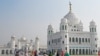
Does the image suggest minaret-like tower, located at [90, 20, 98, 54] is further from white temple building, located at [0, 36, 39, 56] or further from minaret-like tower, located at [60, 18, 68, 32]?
white temple building, located at [0, 36, 39, 56]

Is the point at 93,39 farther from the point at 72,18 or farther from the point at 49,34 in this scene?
the point at 49,34

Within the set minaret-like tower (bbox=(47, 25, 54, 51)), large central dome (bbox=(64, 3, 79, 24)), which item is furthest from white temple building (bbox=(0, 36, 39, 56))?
large central dome (bbox=(64, 3, 79, 24))

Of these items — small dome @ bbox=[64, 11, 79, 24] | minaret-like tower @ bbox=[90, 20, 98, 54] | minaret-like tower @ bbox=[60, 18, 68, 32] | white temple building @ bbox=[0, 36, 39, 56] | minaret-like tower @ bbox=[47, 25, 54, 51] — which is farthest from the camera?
white temple building @ bbox=[0, 36, 39, 56]

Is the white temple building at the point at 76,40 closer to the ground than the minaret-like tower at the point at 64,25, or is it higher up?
closer to the ground

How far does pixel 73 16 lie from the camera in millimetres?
46938

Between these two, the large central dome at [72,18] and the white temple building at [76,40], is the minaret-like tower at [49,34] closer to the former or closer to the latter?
the white temple building at [76,40]

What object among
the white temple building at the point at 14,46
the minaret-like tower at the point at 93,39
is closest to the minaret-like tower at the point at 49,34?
the white temple building at the point at 14,46

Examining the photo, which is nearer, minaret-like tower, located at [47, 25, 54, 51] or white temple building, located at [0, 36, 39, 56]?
minaret-like tower, located at [47, 25, 54, 51]

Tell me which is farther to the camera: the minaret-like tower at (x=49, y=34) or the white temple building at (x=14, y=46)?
the white temple building at (x=14, y=46)

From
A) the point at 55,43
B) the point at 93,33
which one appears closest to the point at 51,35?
the point at 55,43

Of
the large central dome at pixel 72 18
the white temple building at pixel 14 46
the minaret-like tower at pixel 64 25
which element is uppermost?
the large central dome at pixel 72 18

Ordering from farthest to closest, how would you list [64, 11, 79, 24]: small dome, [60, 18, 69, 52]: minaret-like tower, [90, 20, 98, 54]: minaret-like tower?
[64, 11, 79, 24]: small dome
[90, 20, 98, 54]: minaret-like tower
[60, 18, 69, 52]: minaret-like tower

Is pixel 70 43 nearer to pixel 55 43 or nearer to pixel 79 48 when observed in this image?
pixel 79 48

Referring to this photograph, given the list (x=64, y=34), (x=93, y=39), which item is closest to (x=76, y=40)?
(x=64, y=34)
